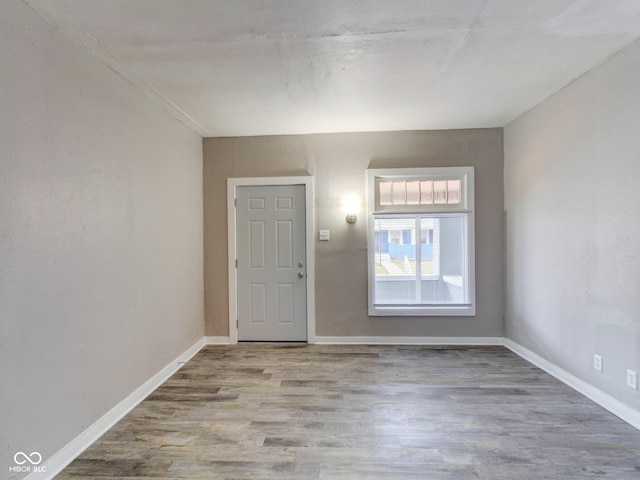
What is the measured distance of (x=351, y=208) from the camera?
381 centimetres

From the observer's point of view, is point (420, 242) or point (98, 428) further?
point (420, 242)

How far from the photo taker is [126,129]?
2441mm

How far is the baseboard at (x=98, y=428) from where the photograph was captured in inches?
67.8

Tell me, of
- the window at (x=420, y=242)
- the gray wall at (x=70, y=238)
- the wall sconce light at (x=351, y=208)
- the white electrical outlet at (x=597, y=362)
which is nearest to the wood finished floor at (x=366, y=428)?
the white electrical outlet at (x=597, y=362)

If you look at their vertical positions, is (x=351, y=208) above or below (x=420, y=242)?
above

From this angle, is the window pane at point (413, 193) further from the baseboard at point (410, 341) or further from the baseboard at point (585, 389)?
the baseboard at point (585, 389)

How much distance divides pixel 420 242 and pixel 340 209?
3.48ft

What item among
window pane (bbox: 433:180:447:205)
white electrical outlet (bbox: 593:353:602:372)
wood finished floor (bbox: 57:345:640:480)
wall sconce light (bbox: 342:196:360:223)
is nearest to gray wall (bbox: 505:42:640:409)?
white electrical outlet (bbox: 593:353:602:372)

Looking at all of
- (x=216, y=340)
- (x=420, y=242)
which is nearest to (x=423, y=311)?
(x=420, y=242)

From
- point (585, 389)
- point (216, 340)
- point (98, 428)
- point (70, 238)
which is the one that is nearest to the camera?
point (70, 238)

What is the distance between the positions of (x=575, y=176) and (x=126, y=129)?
12.1 ft

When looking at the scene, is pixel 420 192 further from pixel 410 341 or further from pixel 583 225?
pixel 410 341

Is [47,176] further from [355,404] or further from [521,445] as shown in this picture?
[521,445]

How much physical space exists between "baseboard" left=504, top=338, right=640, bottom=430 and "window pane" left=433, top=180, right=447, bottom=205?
6.01ft
